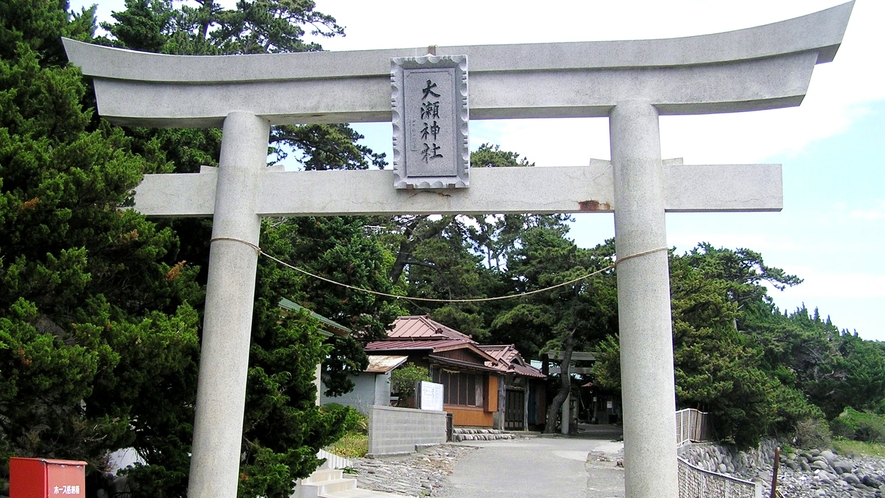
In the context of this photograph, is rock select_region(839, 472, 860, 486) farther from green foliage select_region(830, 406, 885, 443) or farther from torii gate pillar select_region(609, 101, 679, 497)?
torii gate pillar select_region(609, 101, 679, 497)

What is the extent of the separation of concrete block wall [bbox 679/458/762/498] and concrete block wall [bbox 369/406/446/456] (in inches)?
281

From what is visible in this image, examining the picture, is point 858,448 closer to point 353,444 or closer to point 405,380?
point 405,380

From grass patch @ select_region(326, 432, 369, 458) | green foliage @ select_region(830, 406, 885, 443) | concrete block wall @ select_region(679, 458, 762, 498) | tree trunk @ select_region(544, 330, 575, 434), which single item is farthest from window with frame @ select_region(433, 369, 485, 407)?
green foliage @ select_region(830, 406, 885, 443)

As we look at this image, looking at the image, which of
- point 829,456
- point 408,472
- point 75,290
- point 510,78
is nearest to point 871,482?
point 829,456

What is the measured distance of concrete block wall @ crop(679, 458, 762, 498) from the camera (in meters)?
10.2

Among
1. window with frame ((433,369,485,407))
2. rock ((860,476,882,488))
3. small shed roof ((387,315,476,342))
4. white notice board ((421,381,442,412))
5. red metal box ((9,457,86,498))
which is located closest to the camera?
red metal box ((9,457,86,498))

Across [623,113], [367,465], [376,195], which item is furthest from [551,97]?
[367,465]

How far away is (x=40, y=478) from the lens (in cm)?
516

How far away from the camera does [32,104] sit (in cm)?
731

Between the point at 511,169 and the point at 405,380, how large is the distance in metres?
15.5

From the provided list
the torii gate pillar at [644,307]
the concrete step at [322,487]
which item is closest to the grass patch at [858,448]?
the concrete step at [322,487]

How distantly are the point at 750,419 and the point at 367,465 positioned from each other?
58.4 ft

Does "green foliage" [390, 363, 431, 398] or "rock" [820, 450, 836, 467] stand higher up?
"green foliage" [390, 363, 431, 398]

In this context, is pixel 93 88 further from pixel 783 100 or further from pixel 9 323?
pixel 783 100
